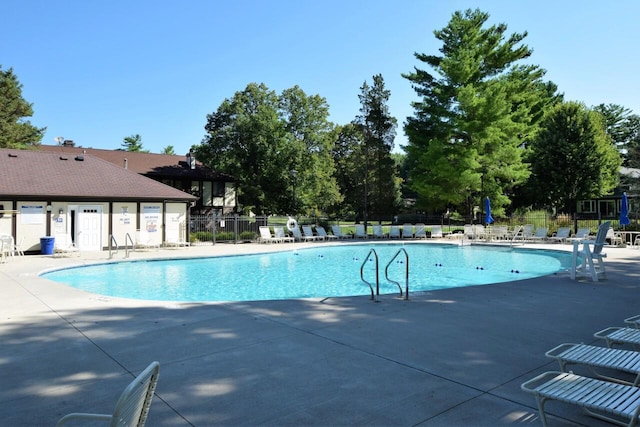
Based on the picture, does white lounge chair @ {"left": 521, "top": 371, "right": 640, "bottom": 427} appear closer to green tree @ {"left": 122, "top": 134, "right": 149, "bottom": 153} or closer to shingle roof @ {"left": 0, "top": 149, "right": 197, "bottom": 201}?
shingle roof @ {"left": 0, "top": 149, "right": 197, "bottom": 201}

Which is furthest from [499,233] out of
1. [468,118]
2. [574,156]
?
[574,156]

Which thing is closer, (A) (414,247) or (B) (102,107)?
(A) (414,247)

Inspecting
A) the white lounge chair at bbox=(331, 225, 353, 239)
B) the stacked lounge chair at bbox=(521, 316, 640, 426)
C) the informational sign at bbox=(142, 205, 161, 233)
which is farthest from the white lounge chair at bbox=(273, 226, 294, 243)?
the stacked lounge chair at bbox=(521, 316, 640, 426)

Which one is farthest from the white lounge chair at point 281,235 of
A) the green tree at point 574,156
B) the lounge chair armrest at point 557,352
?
the green tree at point 574,156

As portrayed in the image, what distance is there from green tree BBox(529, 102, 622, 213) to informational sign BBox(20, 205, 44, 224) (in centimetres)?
3405

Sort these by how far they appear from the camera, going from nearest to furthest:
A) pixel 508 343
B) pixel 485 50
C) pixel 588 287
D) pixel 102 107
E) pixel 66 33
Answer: pixel 508 343, pixel 588 287, pixel 66 33, pixel 485 50, pixel 102 107

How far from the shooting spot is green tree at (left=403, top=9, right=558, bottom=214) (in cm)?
2811

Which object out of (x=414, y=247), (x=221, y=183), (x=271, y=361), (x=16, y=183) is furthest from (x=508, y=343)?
(x=221, y=183)

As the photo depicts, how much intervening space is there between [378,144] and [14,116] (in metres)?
30.6

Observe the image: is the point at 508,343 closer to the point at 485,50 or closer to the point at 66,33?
the point at 66,33

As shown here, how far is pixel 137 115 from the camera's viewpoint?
1439 inches

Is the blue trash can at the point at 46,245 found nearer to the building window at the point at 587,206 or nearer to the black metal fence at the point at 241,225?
the black metal fence at the point at 241,225

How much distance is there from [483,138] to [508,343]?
25.6 m

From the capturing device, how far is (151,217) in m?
22.1
